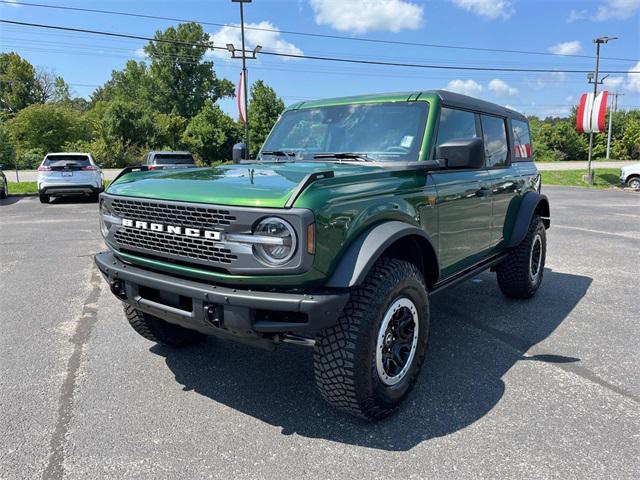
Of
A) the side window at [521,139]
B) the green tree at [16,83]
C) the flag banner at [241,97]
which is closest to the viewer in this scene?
the side window at [521,139]

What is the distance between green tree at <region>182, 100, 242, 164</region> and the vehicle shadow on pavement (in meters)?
38.2

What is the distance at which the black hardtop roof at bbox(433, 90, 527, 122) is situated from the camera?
12.2 feet

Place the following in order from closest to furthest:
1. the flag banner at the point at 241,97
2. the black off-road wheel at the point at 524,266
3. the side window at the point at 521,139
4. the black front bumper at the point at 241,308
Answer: the black front bumper at the point at 241,308
the black off-road wheel at the point at 524,266
the side window at the point at 521,139
the flag banner at the point at 241,97

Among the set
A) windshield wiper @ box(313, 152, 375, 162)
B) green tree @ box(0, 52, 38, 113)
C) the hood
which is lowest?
the hood

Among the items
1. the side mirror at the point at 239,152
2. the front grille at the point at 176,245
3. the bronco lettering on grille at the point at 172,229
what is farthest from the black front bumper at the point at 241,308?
the side mirror at the point at 239,152

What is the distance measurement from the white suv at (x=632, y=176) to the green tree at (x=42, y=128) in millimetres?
42532

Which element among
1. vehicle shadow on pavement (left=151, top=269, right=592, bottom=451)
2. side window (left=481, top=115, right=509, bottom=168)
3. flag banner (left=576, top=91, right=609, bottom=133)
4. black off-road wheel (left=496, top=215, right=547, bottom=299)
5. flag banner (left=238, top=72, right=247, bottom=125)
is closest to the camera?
vehicle shadow on pavement (left=151, top=269, right=592, bottom=451)

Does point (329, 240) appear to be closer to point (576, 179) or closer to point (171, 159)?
point (171, 159)

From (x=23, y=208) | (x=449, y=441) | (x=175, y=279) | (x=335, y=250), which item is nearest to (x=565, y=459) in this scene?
(x=449, y=441)

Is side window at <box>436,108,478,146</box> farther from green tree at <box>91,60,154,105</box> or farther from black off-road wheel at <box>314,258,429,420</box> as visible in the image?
green tree at <box>91,60,154,105</box>

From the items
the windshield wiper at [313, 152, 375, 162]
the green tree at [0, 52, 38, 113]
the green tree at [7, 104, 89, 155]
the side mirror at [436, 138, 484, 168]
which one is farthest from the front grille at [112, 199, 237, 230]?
the green tree at [0, 52, 38, 113]

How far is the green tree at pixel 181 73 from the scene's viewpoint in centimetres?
6203

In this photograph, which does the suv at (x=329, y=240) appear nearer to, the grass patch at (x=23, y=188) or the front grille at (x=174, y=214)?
the front grille at (x=174, y=214)

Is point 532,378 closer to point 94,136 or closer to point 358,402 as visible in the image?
point 358,402
